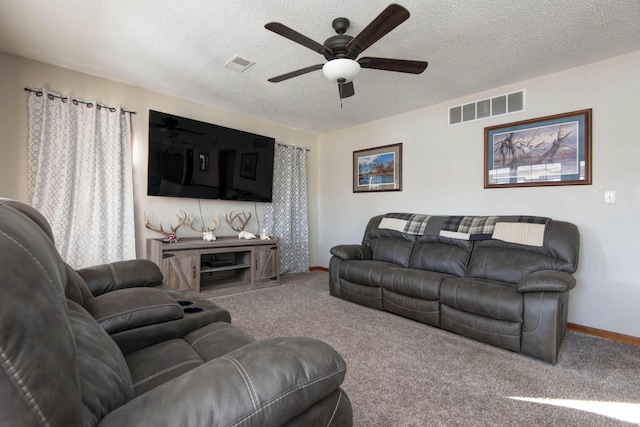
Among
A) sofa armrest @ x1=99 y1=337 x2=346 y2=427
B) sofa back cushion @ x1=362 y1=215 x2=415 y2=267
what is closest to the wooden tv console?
sofa back cushion @ x1=362 y1=215 x2=415 y2=267

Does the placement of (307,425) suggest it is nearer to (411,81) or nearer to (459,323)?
(459,323)

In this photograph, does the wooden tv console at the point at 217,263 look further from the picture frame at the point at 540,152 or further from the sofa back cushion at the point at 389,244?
the picture frame at the point at 540,152

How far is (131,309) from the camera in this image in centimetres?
131

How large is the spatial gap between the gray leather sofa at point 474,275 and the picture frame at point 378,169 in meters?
0.69

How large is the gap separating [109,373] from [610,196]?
378cm

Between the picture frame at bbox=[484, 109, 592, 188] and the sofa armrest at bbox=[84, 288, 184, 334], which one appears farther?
the picture frame at bbox=[484, 109, 592, 188]

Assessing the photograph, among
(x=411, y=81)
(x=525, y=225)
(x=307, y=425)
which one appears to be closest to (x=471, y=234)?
(x=525, y=225)

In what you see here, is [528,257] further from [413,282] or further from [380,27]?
[380,27]

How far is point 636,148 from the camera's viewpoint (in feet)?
8.38

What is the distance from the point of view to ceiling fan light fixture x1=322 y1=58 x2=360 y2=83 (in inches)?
81.0

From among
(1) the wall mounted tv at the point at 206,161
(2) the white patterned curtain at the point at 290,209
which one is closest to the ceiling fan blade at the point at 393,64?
(1) the wall mounted tv at the point at 206,161

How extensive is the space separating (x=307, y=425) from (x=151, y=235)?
11.4 feet

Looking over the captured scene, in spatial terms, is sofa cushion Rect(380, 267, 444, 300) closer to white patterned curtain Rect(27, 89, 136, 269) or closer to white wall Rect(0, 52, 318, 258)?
white wall Rect(0, 52, 318, 258)

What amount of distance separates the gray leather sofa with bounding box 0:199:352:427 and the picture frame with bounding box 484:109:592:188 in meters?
3.21
